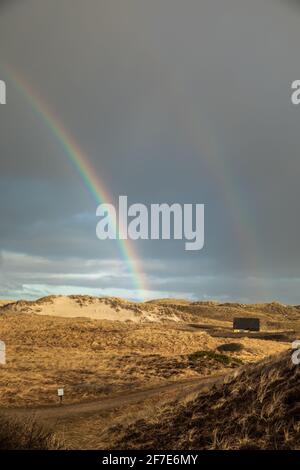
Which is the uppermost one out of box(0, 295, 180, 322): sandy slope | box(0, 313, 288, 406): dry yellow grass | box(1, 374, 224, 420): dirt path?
box(0, 295, 180, 322): sandy slope

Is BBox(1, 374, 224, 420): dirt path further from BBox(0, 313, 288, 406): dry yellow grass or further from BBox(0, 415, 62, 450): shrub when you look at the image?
BBox(0, 415, 62, 450): shrub

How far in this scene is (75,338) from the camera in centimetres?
5100

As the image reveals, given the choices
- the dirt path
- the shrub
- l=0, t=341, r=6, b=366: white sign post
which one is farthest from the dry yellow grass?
the shrub

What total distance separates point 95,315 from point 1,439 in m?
90.6

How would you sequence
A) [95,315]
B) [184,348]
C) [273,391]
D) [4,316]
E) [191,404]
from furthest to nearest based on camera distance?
1. [95,315]
2. [4,316]
3. [184,348]
4. [191,404]
5. [273,391]

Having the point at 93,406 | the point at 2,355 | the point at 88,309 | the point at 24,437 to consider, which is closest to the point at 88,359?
the point at 2,355

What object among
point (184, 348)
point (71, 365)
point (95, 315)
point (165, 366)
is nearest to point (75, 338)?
point (184, 348)

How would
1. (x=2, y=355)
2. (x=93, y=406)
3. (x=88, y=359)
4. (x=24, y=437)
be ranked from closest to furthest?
(x=24, y=437)
(x=93, y=406)
(x=2, y=355)
(x=88, y=359)

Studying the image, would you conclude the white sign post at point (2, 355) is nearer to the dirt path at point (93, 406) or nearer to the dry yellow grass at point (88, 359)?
the dry yellow grass at point (88, 359)

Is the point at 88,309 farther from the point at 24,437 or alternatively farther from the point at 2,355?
the point at 24,437

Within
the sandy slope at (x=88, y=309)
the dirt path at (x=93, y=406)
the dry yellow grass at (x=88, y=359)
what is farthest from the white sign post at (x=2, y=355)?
the sandy slope at (x=88, y=309)

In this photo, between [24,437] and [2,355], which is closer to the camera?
[24,437]
